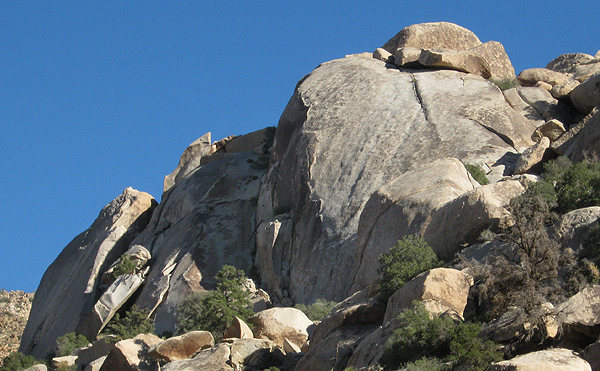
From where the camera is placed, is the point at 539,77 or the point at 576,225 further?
the point at 539,77

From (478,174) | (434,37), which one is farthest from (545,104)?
(434,37)

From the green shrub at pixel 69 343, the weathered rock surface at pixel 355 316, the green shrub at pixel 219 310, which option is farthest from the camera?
the green shrub at pixel 69 343

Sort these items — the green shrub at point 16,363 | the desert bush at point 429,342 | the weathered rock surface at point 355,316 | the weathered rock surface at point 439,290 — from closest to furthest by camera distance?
the desert bush at point 429,342 → the weathered rock surface at point 439,290 → the weathered rock surface at point 355,316 → the green shrub at point 16,363

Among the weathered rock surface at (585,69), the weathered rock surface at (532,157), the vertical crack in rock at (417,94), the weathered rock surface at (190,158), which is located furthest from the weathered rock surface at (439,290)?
the weathered rock surface at (190,158)

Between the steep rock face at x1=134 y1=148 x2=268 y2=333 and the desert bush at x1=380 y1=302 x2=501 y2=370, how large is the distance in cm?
1790

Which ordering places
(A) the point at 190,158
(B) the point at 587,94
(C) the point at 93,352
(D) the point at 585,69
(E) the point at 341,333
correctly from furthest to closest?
(A) the point at 190,158, (D) the point at 585,69, (B) the point at 587,94, (C) the point at 93,352, (E) the point at 341,333

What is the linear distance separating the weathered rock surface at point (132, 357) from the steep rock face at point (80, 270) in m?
13.5

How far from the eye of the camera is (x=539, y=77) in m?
46.4

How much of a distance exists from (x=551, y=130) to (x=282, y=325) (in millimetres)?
12994

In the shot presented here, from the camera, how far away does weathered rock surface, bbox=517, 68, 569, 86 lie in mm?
46022

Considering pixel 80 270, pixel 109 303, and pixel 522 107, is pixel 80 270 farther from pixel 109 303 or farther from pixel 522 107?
pixel 522 107

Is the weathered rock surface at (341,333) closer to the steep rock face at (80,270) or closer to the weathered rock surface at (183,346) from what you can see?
the weathered rock surface at (183,346)

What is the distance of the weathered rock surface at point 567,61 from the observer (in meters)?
49.1

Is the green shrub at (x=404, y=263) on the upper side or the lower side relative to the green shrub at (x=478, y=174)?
lower
